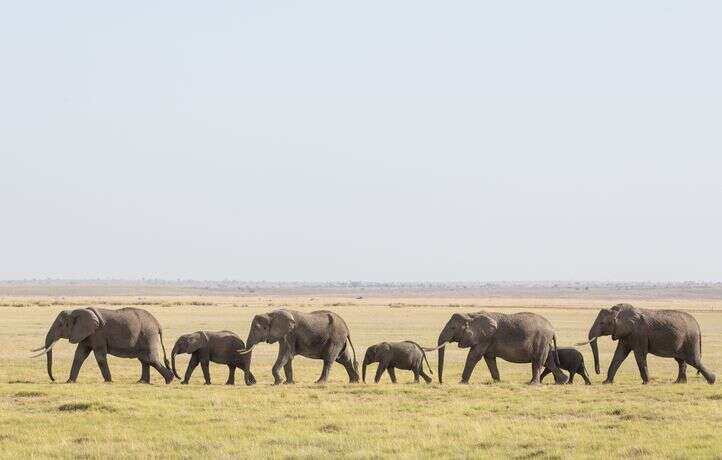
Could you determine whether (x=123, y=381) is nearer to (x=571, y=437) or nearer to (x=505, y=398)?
(x=505, y=398)

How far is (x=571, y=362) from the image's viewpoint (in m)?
30.0

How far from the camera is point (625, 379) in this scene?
103ft

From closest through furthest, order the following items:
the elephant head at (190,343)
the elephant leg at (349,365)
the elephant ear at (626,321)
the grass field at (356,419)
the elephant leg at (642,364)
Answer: the grass field at (356,419)
the elephant leg at (642,364)
the elephant head at (190,343)
the elephant ear at (626,321)
the elephant leg at (349,365)

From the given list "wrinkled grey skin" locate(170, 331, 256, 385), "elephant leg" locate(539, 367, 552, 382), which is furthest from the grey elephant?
"elephant leg" locate(539, 367, 552, 382)

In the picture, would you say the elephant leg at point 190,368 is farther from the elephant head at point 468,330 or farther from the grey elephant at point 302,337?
the elephant head at point 468,330

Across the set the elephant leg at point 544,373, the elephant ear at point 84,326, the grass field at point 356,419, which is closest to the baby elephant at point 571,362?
the elephant leg at point 544,373

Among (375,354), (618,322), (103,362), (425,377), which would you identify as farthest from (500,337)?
(103,362)

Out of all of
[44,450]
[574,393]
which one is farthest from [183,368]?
[44,450]

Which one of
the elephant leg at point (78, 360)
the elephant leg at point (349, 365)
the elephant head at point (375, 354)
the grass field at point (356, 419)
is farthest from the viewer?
the elephant head at point (375, 354)

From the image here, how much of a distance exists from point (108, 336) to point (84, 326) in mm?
665

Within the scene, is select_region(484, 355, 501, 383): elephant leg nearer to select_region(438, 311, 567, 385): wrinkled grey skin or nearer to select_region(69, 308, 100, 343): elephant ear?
select_region(438, 311, 567, 385): wrinkled grey skin

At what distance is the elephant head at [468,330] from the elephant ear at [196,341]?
20.3 feet

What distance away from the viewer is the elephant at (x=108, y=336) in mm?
28594

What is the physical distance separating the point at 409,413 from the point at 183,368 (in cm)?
1482
